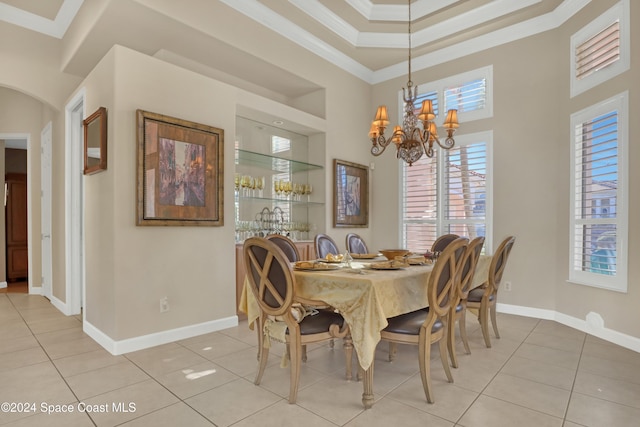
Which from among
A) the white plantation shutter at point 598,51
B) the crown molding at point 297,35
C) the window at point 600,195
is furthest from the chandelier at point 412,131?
the crown molding at point 297,35

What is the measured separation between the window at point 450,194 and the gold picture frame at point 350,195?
610mm

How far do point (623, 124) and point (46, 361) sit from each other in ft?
17.6

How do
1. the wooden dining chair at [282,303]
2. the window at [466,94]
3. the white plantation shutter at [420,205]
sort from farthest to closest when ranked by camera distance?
the white plantation shutter at [420,205] < the window at [466,94] < the wooden dining chair at [282,303]

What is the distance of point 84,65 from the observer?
167 inches

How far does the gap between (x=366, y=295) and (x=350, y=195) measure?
3.54 m

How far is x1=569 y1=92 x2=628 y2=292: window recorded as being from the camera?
134 inches

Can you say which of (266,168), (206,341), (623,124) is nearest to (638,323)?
(623,124)

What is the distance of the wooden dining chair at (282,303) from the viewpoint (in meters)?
2.19

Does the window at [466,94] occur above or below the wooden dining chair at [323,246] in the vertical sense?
above

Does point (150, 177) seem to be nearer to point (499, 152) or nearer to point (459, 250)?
point (459, 250)

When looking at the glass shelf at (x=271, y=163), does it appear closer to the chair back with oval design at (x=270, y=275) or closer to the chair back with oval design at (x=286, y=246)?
the chair back with oval design at (x=286, y=246)

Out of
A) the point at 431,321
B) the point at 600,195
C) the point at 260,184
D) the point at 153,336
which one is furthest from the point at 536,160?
the point at 153,336

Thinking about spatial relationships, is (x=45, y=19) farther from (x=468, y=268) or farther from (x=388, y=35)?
(x=468, y=268)

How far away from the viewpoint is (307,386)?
2.46m
